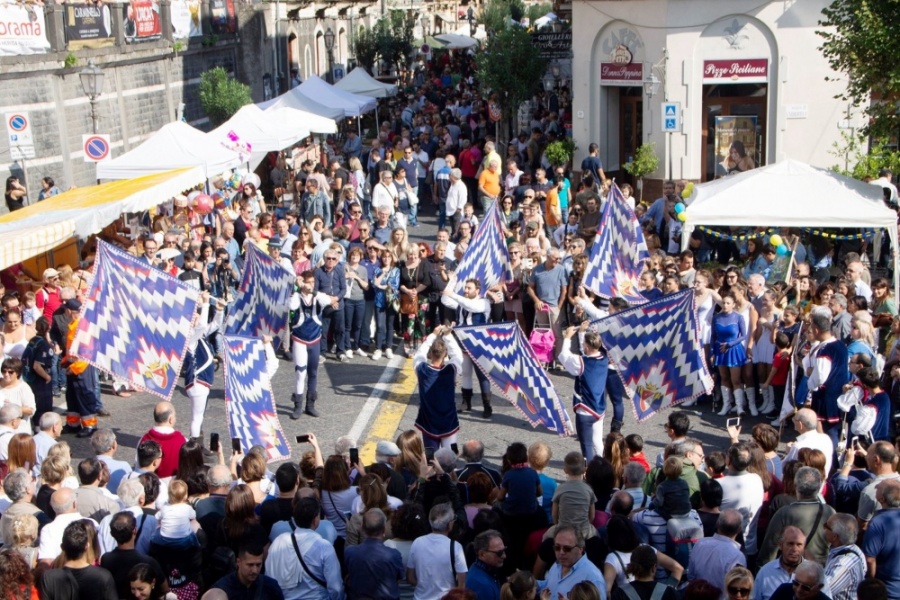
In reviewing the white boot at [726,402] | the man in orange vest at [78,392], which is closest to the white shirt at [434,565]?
the white boot at [726,402]

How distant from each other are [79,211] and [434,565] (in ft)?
33.0

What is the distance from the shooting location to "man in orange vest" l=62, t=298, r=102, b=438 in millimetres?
12391

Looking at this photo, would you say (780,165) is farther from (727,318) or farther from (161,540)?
(161,540)

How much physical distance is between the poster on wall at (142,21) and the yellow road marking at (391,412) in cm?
1829

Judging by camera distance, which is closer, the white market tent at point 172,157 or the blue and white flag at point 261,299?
the blue and white flag at point 261,299

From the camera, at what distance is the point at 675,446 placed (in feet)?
27.8

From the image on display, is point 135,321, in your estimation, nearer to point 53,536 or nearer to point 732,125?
point 53,536

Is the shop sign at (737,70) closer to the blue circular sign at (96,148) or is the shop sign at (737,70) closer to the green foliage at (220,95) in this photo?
the blue circular sign at (96,148)

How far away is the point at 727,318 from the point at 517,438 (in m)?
2.58

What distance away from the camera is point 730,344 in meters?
12.5

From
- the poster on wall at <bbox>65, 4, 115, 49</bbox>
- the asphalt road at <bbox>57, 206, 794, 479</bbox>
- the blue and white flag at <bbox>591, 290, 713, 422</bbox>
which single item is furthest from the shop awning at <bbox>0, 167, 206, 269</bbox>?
the poster on wall at <bbox>65, 4, 115, 49</bbox>

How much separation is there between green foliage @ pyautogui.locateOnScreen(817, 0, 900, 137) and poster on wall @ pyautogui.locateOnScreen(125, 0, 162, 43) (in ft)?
61.0

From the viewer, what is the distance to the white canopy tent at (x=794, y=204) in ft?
49.4

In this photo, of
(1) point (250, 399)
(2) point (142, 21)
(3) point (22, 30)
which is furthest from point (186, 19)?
(1) point (250, 399)
